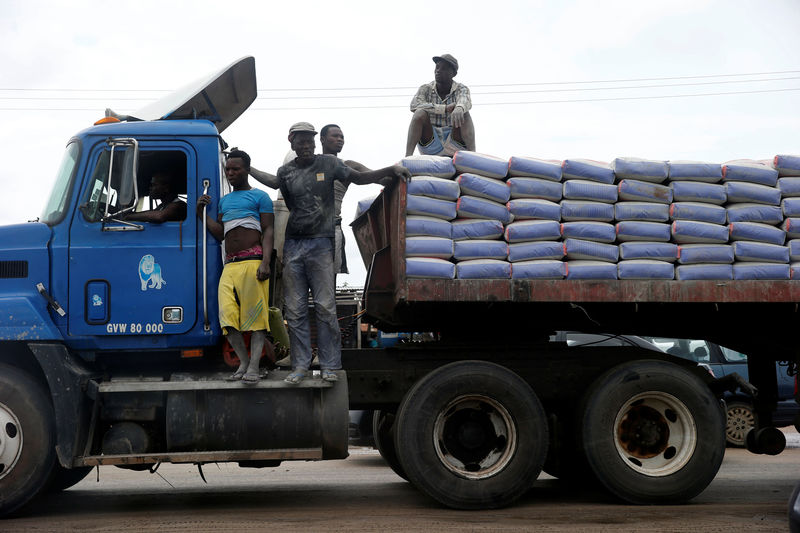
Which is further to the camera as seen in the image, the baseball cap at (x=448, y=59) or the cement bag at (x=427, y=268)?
the baseball cap at (x=448, y=59)

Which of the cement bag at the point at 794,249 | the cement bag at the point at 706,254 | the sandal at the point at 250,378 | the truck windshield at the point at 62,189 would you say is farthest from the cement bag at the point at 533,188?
the truck windshield at the point at 62,189

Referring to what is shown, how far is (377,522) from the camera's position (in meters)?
6.00

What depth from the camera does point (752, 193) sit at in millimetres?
6586

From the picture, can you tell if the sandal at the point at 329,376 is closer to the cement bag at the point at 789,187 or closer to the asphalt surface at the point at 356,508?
the asphalt surface at the point at 356,508

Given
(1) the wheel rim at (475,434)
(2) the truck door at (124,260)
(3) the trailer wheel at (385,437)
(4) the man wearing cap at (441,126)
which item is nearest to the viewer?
(2) the truck door at (124,260)

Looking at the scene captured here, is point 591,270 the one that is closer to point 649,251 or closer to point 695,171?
point 649,251

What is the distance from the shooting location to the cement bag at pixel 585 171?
657cm

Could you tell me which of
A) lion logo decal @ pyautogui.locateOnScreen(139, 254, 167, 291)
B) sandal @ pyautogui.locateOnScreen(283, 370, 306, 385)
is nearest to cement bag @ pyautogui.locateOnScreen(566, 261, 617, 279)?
sandal @ pyautogui.locateOnScreen(283, 370, 306, 385)

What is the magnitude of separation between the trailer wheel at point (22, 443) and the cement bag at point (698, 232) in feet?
16.7

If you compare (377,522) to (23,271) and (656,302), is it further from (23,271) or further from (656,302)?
(23,271)

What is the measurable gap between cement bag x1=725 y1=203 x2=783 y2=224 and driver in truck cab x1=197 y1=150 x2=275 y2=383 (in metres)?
3.76

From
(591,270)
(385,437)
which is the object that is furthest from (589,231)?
(385,437)

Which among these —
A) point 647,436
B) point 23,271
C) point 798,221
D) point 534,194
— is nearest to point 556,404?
point 647,436

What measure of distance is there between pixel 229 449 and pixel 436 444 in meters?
1.62
